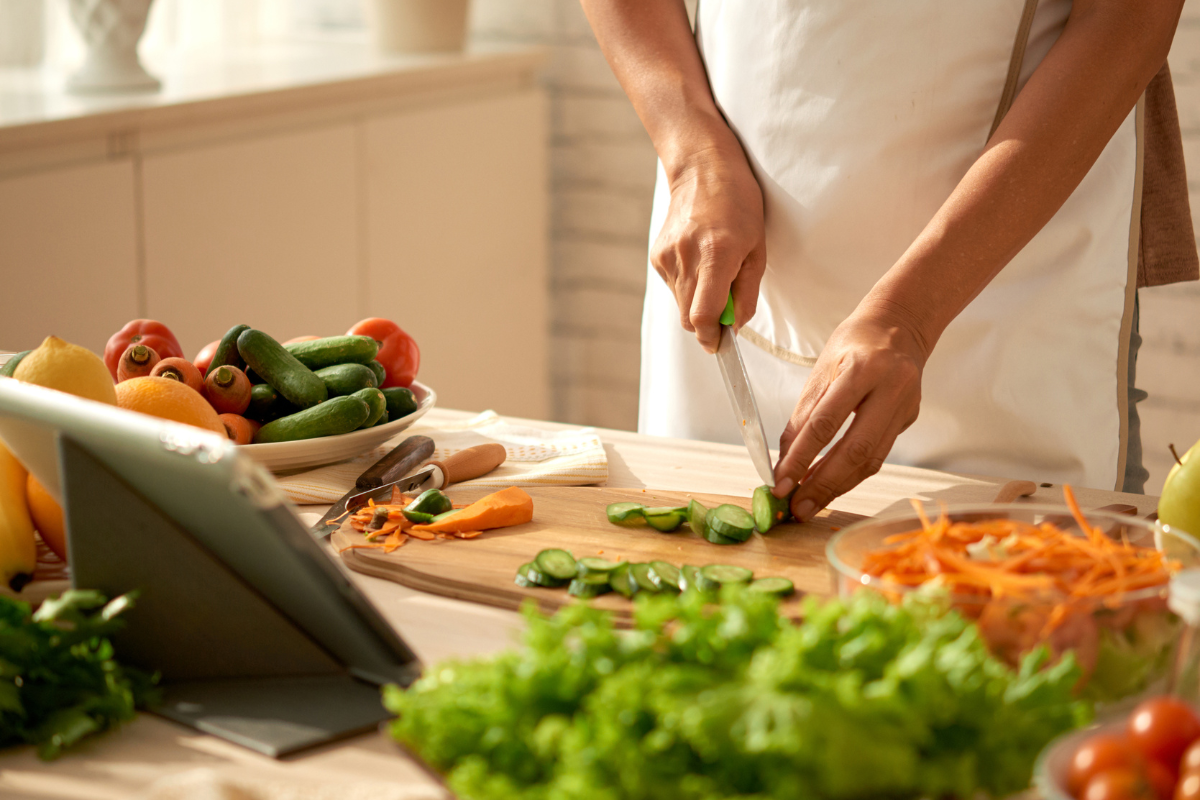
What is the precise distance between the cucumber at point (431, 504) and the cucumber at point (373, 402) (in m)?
0.16

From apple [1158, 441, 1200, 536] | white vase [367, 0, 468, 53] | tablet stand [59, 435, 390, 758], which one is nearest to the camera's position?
tablet stand [59, 435, 390, 758]

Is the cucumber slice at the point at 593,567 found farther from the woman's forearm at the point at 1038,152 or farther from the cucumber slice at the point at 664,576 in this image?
the woman's forearm at the point at 1038,152

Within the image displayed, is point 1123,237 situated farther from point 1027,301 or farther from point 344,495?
point 344,495

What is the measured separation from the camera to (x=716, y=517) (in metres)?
1.18

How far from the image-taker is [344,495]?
1312 millimetres

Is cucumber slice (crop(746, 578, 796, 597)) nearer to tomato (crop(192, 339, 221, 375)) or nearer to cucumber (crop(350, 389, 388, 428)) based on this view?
cucumber (crop(350, 389, 388, 428))

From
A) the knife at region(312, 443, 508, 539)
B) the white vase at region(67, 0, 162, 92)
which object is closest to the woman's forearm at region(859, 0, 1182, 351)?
the knife at region(312, 443, 508, 539)

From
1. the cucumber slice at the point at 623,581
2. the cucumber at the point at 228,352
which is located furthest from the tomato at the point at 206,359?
the cucumber slice at the point at 623,581

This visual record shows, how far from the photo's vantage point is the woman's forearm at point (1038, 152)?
4.31ft

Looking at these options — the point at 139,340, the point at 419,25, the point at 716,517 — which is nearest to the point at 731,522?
the point at 716,517

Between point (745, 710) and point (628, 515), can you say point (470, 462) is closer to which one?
point (628, 515)

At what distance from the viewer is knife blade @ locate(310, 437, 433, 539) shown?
125cm

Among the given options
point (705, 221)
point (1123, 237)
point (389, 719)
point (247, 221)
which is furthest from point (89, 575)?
point (247, 221)

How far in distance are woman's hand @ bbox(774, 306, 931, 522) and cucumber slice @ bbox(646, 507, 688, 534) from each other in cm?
10
